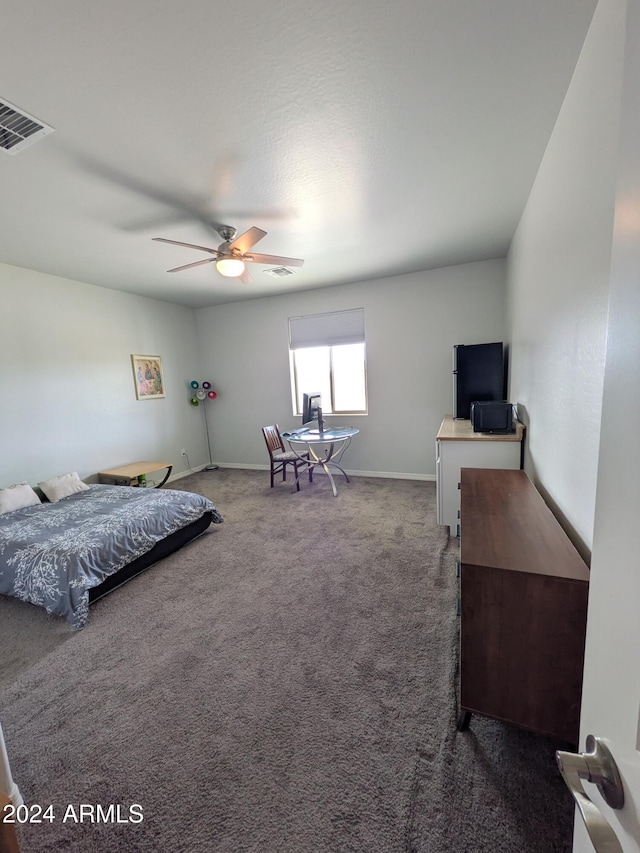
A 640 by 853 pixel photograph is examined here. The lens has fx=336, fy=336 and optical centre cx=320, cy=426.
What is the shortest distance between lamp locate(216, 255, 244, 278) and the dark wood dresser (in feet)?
8.55

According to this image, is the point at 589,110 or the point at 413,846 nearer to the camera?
the point at 413,846

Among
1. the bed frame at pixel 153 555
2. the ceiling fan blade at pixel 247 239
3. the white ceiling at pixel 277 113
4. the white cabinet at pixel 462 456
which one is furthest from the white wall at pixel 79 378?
the white cabinet at pixel 462 456

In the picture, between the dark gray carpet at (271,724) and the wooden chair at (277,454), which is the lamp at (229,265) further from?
the dark gray carpet at (271,724)

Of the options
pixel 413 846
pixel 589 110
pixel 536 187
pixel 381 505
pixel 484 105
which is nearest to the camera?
pixel 413 846

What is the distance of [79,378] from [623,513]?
506 centimetres

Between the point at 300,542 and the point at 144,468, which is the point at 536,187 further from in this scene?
the point at 144,468

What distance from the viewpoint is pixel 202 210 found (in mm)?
2600

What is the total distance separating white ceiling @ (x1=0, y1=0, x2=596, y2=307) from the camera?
4.16 feet

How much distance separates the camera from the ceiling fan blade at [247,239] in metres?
2.46

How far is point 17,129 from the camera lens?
5.53 feet

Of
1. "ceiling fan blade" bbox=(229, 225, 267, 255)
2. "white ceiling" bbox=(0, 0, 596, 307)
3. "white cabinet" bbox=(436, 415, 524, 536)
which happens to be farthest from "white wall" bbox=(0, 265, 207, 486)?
"white cabinet" bbox=(436, 415, 524, 536)

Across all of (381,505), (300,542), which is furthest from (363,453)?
(300,542)

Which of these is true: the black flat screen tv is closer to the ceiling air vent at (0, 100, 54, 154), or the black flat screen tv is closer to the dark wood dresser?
the dark wood dresser

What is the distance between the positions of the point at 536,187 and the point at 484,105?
0.87 meters
